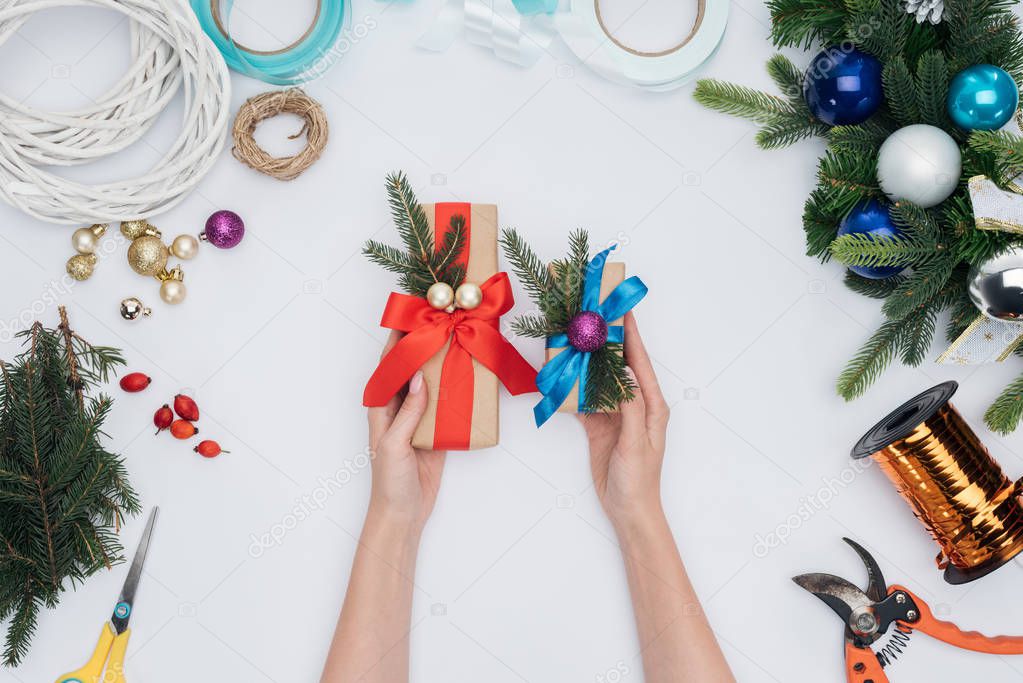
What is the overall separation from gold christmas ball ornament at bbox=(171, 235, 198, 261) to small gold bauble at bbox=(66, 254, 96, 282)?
0.64 feet

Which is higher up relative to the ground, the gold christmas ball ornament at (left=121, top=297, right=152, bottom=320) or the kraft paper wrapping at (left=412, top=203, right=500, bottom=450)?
the kraft paper wrapping at (left=412, top=203, right=500, bottom=450)

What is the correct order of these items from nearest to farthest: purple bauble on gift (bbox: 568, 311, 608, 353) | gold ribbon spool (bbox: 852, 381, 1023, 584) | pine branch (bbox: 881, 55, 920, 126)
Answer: purple bauble on gift (bbox: 568, 311, 608, 353) < pine branch (bbox: 881, 55, 920, 126) < gold ribbon spool (bbox: 852, 381, 1023, 584)

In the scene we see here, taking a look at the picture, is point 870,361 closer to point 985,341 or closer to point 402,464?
point 985,341

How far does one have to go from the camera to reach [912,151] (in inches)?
51.4

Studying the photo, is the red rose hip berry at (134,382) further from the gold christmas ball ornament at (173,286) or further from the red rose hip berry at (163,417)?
the gold christmas ball ornament at (173,286)

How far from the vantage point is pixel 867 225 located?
1.37m

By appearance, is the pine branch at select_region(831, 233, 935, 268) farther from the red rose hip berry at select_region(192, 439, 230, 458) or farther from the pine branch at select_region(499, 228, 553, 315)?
the red rose hip berry at select_region(192, 439, 230, 458)

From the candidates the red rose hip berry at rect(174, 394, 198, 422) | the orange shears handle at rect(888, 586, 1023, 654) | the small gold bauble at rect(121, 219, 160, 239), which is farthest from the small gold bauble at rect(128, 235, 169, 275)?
the orange shears handle at rect(888, 586, 1023, 654)

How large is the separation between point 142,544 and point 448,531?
68 cm

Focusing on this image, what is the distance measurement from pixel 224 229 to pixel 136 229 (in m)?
0.22

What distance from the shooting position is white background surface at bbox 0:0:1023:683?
1.56 meters

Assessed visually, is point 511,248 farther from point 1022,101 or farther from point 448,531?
point 1022,101

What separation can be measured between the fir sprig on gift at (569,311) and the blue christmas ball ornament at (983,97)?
75 centimetres

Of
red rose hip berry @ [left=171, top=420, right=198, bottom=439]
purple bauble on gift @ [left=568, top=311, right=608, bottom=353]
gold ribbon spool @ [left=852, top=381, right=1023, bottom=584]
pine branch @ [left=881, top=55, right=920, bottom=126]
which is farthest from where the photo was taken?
red rose hip berry @ [left=171, top=420, right=198, bottom=439]
